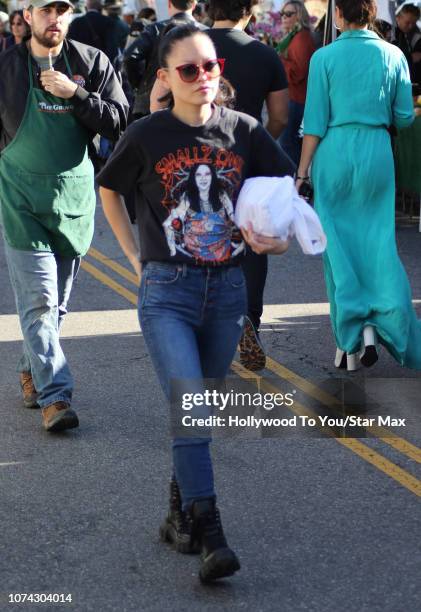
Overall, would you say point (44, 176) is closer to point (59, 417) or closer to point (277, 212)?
point (59, 417)

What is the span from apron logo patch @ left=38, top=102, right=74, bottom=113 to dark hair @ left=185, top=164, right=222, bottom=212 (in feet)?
5.78

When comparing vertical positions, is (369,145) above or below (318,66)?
below

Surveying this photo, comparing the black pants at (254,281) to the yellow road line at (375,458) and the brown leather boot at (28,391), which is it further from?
the brown leather boot at (28,391)

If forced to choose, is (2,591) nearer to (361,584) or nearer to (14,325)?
(361,584)

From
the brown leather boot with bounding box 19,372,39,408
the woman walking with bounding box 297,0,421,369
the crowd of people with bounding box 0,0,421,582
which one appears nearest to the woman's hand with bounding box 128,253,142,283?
the crowd of people with bounding box 0,0,421,582

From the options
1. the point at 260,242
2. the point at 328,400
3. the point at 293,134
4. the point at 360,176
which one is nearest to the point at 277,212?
the point at 260,242

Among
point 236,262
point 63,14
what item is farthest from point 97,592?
point 63,14

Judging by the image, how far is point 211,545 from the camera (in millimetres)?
4156

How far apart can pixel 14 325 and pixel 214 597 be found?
179 inches

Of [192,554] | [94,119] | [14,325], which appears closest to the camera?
[192,554]

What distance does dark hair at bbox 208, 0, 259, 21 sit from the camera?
7.01 meters

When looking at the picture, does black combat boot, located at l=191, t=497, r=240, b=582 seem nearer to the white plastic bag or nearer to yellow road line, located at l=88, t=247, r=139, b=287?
the white plastic bag

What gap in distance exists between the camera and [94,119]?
5.81 m

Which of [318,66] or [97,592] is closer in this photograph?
[97,592]
